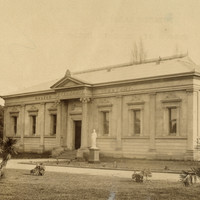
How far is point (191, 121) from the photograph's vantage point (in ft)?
82.6

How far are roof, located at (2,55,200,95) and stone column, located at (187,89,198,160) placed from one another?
1548mm

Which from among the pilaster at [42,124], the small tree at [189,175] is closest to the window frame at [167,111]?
the pilaster at [42,124]

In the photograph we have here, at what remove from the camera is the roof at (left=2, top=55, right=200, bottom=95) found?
27.5 metres

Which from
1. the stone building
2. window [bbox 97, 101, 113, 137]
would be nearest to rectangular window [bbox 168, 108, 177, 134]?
the stone building

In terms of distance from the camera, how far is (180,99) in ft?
84.9

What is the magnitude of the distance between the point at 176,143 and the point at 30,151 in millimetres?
15505

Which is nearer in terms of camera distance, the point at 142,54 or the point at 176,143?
the point at 176,143

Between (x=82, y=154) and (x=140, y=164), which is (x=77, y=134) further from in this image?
(x=140, y=164)

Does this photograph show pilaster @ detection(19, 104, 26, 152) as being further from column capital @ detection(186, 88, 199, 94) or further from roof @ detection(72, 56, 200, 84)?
column capital @ detection(186, 88, 199, 94)

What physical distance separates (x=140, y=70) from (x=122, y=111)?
3.43 metres

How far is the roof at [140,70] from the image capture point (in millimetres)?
27469

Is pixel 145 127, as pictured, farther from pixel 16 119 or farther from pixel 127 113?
pixel 16 119

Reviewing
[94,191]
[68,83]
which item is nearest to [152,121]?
[68,83]

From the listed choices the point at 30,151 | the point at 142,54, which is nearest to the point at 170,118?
the point at 142,54
